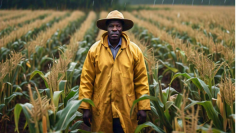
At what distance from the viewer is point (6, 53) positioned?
214 inches

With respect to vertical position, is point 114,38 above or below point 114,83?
above

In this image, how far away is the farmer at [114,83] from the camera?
2.28 metres

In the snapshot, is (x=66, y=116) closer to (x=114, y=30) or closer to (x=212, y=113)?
(x=114, y=30)

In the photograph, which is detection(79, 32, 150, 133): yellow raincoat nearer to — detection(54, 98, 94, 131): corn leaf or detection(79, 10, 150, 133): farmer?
detection(79, 10, 150, 133): farmer

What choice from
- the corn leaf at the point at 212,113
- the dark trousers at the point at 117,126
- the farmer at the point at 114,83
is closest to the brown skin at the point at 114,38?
the farmer at the point at 114,83

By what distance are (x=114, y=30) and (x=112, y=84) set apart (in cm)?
54

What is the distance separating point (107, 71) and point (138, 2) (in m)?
40.2

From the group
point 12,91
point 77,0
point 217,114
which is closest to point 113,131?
point 217,114

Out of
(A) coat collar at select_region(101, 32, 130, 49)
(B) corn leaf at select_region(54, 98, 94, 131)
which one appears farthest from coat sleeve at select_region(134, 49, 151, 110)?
(B) corn leaf at select_region(54, 98, 94, 131)

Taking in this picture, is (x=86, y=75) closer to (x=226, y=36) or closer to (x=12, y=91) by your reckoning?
(x=12, y=91)

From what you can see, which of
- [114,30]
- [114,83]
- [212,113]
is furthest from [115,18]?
[212,113]

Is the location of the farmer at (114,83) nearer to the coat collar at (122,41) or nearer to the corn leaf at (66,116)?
the coat collar at (122,41)

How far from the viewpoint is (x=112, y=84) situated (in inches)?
89.7

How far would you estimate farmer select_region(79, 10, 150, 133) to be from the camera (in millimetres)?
2282
